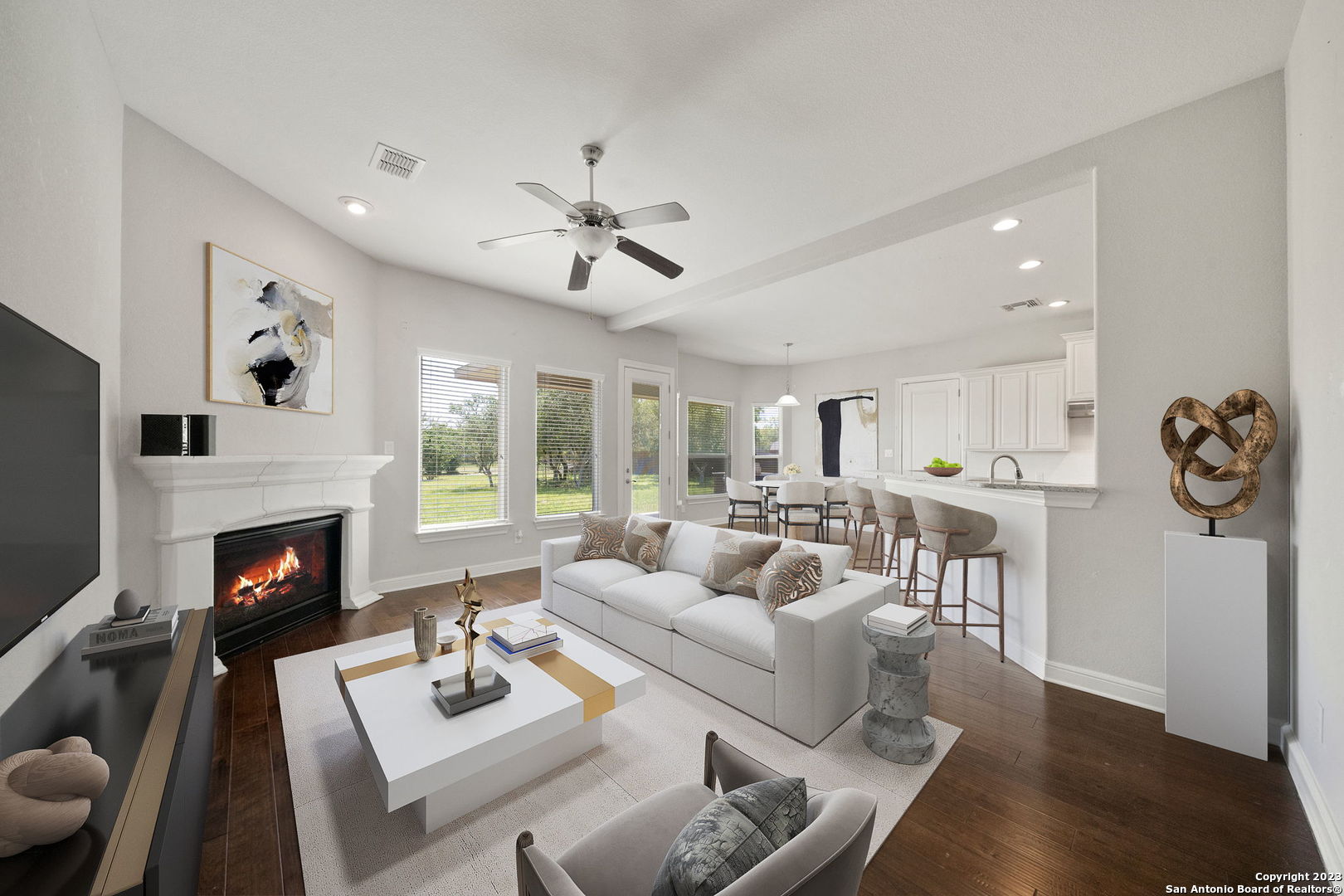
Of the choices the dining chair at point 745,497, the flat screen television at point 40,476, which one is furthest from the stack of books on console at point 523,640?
the dining chair at point 745,497

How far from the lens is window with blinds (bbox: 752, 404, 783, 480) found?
8766 mm

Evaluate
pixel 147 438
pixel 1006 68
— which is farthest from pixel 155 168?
pixel 1006 68

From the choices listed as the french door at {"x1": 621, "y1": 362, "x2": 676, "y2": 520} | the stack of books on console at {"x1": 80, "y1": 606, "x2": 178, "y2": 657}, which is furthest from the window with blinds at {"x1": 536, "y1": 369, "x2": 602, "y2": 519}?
the stack of books on console at {"x1": 80, "y1": 606, "x2": 178, "y2": 657}

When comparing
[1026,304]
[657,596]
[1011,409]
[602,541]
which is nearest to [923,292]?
[1026,304]

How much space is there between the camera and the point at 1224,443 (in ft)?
7.25

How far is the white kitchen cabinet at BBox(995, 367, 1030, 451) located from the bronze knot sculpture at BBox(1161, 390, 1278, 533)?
394 cm

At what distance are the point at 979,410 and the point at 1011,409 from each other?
0.35 metres

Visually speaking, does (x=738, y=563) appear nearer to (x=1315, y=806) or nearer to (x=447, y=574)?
(x=1315, y=806)

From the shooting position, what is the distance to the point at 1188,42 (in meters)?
1.99

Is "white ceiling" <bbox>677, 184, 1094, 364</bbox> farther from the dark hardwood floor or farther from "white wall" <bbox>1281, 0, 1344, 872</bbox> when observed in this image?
the dark hardwood floor

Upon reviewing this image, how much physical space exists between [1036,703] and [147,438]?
460 cm

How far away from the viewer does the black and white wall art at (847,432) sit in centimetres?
769

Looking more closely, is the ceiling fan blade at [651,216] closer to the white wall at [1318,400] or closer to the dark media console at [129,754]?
the white wall at [1318,400]

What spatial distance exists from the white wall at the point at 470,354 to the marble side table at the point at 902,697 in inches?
153
